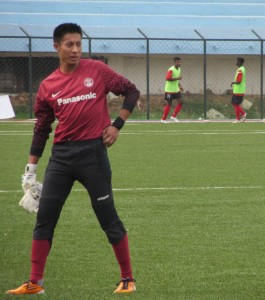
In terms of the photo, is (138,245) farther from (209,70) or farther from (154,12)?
(154,12)

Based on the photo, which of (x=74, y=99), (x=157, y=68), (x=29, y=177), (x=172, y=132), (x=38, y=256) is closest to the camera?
(x=74, y=99)

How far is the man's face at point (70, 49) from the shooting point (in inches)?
276

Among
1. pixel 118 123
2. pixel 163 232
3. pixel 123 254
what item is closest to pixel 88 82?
pixel 118 123

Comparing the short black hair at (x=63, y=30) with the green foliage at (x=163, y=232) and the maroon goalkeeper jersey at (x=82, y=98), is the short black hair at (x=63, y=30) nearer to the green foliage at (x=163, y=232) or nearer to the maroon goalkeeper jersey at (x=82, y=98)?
the maroon goalkeeper jersey at (x=82, y=98)

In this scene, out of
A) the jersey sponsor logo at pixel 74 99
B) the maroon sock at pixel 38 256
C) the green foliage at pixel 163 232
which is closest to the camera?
the jersey sponsor logo at pixel 74 99

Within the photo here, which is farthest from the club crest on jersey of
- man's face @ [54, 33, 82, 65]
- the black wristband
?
the black wristband

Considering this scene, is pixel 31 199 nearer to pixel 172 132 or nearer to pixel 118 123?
pixel 118 123

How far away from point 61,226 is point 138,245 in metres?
1.41

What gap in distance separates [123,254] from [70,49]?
1557 millimetres

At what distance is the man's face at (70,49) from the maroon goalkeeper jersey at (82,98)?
112mm

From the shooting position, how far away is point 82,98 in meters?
7.00

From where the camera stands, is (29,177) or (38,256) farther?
(29,177)

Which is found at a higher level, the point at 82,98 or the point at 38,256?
the point at 82,98

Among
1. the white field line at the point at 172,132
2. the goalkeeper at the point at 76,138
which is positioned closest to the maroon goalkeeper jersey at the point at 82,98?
the goalkeeper at the point at 76,138
